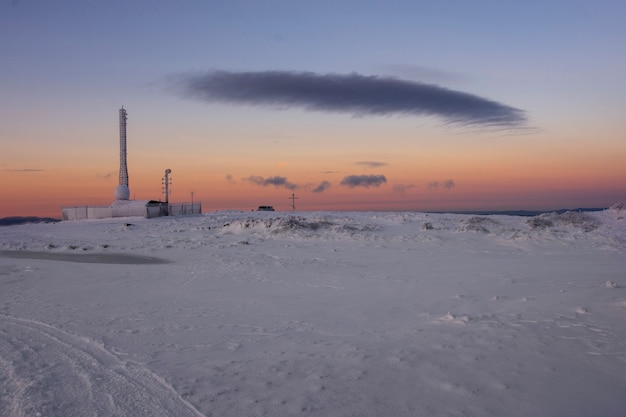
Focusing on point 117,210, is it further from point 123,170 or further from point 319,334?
point 319,334

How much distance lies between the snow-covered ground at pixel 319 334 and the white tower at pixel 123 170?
31595 mm

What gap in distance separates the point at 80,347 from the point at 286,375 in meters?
3.93

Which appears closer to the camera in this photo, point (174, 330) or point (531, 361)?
point (531, 361)

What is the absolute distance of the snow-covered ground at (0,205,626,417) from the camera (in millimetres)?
6227

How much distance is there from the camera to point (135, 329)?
9.75 meters

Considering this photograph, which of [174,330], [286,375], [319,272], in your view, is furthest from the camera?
[319,272]

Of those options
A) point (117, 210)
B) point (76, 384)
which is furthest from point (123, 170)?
point (76, 384)

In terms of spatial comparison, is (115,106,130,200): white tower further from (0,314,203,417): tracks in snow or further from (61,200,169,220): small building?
(0,314,203,417): tracks in snow

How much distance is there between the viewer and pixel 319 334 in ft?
30.6

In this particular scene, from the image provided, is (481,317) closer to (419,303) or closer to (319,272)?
(419,303)

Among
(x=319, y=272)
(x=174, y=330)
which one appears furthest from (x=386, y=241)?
(x=174, y=330)

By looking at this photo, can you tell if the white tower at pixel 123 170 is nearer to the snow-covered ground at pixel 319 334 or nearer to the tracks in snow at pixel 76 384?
the snow-covered ground at pixel 319 334

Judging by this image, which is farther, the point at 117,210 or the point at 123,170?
the point at 123,170

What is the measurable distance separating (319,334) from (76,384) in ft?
13.8
